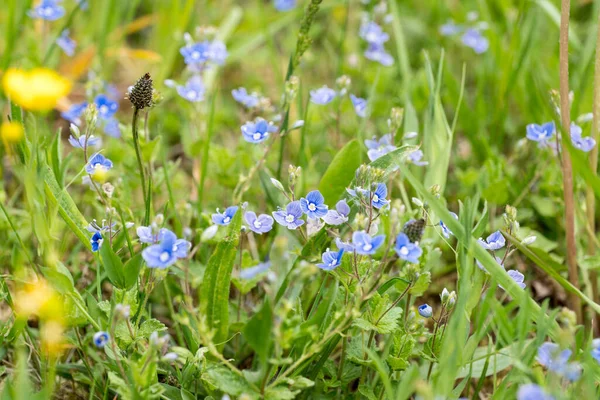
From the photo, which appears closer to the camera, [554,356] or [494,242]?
[554,356]

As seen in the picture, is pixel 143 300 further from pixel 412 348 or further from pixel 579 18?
pixel 579 18

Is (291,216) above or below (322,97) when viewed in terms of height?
below

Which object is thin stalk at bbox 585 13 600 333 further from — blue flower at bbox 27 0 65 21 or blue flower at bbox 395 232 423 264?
blue flower at bbox 27 0 65 21

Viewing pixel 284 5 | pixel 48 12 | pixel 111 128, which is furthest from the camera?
pixel 284 5

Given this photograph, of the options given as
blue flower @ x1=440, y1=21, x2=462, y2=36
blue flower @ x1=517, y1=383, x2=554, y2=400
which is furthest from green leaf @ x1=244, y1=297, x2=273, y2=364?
blue flower @ x1=440, y1=21, x2=462, y2=36

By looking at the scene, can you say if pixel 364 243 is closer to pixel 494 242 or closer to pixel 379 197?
pixel 379 197

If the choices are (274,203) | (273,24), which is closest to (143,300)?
(274,203)

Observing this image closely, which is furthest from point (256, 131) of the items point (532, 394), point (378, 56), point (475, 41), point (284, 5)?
point (284, 5)
